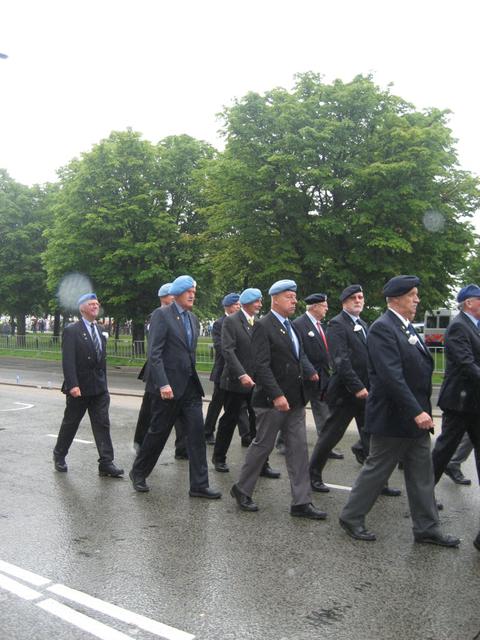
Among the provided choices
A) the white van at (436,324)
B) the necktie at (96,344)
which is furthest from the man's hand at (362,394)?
the white van at (436,324)

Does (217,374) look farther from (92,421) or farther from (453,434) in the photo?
(453,434)

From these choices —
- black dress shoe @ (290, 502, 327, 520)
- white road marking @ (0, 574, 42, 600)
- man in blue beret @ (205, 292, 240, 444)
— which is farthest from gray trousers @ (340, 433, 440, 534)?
man in blue beret @ (205, 292, 240, 444)

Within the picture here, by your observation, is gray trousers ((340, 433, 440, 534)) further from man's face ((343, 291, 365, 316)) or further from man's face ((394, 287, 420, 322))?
man's face ((343, 291, 365, 316))

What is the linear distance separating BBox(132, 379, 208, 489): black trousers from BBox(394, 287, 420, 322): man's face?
2.15m

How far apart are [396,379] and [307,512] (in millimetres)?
1473

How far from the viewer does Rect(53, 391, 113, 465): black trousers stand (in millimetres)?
6898

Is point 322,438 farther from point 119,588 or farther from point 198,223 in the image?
point 198,223

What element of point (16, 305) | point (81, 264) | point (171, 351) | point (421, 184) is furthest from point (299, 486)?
point (16, 305)

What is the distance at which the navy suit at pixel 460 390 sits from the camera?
16.9 ft

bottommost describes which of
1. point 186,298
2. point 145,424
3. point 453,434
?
point 145,424

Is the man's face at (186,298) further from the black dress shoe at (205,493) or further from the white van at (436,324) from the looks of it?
the white van at (436,324)

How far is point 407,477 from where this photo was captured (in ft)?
15.7

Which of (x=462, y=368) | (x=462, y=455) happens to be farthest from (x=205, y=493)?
(x=462, y=455)

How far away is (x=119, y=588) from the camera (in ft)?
12.5
